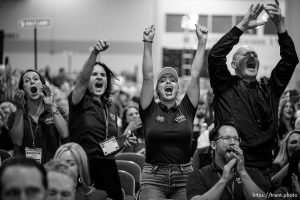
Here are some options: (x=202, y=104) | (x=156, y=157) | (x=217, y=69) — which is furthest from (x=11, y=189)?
(x=202, y=104)

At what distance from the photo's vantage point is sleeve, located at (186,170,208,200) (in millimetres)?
3760

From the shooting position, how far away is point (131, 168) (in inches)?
214

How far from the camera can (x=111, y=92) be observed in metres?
4.90

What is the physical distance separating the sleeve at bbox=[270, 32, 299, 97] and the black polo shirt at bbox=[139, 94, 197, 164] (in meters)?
0.75

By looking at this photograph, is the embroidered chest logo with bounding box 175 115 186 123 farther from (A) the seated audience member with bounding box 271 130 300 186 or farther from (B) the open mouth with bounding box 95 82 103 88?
(A) the seated audience member with bounding box 271 130 300 186

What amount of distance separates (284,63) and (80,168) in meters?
1.87

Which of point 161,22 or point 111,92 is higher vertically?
point 161,22

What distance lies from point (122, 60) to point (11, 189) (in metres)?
15.8

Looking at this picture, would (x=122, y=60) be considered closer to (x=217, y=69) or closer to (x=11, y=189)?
(x=217, y=69)

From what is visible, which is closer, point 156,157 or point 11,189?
point 11,189

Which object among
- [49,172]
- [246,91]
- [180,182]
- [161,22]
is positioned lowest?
[180,182]

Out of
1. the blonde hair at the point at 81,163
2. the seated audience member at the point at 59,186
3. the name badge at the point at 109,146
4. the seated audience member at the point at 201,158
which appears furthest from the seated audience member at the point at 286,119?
the seated audience member at the point at 59,186

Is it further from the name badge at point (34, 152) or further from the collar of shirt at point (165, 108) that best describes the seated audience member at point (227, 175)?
the name badge at point (34, 152)

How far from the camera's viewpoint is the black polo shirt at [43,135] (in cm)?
451
